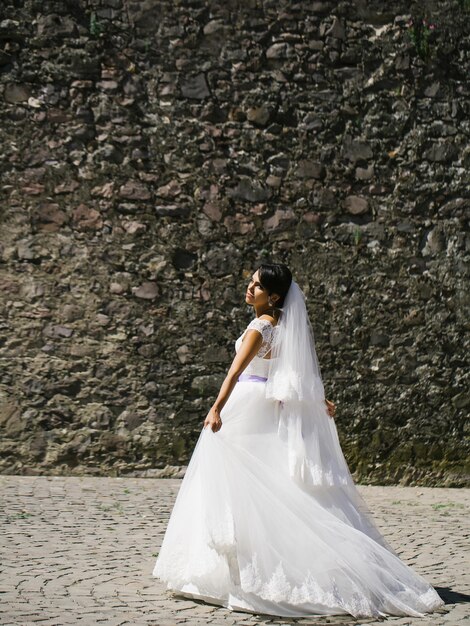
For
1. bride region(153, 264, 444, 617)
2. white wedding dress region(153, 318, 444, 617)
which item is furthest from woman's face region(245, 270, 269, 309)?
white wedding dress region(153, 318, 444, 617)

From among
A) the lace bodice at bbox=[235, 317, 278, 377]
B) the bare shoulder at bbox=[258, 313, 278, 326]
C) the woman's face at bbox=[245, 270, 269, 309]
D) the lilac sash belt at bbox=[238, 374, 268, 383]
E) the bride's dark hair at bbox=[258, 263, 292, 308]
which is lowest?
the lilac sash belt at bbox=[238, 374, 268, 383]

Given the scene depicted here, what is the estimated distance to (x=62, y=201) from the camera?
7.83 meters

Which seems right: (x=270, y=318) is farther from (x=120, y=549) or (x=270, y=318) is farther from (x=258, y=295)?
(x=120, y=549)

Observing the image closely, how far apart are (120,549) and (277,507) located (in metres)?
1.44

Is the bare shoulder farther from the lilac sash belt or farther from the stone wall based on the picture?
the stone wall

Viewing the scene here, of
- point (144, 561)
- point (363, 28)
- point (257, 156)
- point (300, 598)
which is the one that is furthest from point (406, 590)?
point (363, 28)

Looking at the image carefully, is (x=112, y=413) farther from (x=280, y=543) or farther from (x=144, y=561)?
(x=280, y=543)

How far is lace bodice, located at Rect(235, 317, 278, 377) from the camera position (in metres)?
4.41

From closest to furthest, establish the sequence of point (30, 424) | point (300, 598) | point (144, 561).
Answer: point (300, 598)
point (144, 561)
point (30, 424)

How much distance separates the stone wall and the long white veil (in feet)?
11.3

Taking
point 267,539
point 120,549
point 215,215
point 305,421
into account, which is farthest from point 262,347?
point 215,215

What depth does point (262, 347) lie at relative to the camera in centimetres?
443

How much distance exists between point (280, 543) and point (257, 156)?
14.9ft

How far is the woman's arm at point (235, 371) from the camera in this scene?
425cm
